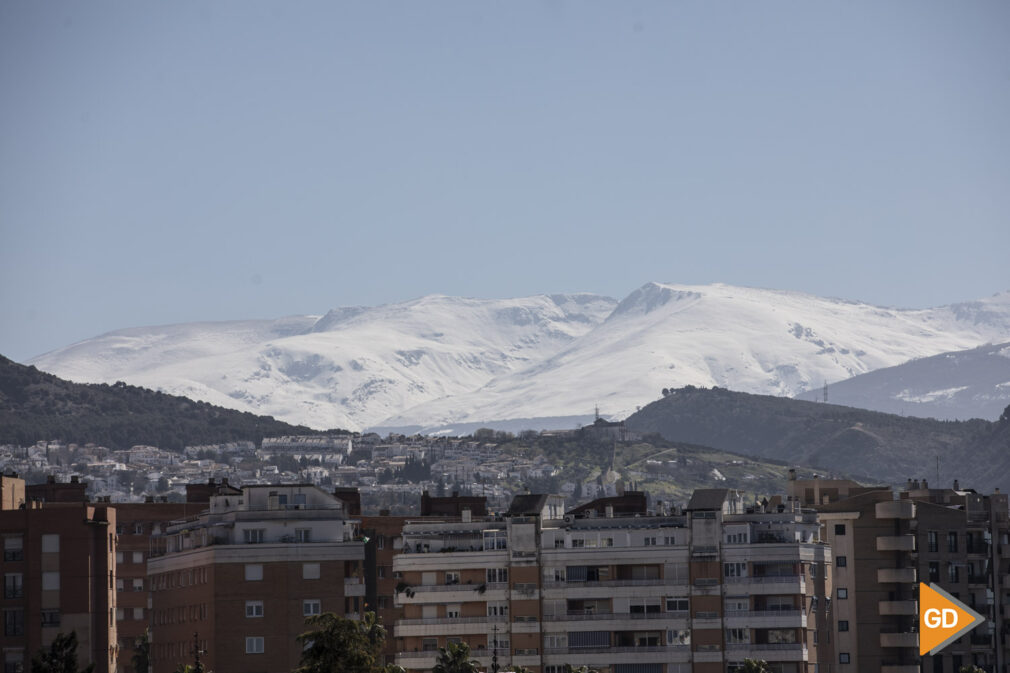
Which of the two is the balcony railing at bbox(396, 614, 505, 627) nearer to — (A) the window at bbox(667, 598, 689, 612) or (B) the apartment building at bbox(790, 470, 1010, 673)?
(A) the window at bbox(667, 598, 689, 612)

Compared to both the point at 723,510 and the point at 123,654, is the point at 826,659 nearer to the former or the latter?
the point at 723,510

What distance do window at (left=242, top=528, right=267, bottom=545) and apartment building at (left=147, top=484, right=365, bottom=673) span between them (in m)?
0.07

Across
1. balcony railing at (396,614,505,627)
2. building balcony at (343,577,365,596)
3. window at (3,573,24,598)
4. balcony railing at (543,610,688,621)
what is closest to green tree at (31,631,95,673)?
window at (3,573,24,598)

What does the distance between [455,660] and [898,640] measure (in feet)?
155

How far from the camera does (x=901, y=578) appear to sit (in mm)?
164000

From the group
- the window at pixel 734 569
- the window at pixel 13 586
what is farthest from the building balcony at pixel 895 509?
the window at pixel 13 586

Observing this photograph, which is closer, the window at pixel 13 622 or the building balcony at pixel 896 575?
the window at pixel 13 622

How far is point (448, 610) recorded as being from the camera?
141125 millimetres

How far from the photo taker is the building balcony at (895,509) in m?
166

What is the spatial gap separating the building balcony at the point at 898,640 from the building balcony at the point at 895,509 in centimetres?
980

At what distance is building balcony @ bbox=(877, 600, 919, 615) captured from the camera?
534ft

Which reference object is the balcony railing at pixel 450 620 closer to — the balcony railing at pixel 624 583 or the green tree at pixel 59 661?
the balcony railing at pixel 624 583

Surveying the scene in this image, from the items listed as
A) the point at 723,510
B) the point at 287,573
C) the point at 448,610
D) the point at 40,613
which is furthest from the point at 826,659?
the point at 40,613

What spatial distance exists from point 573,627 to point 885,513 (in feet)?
124
